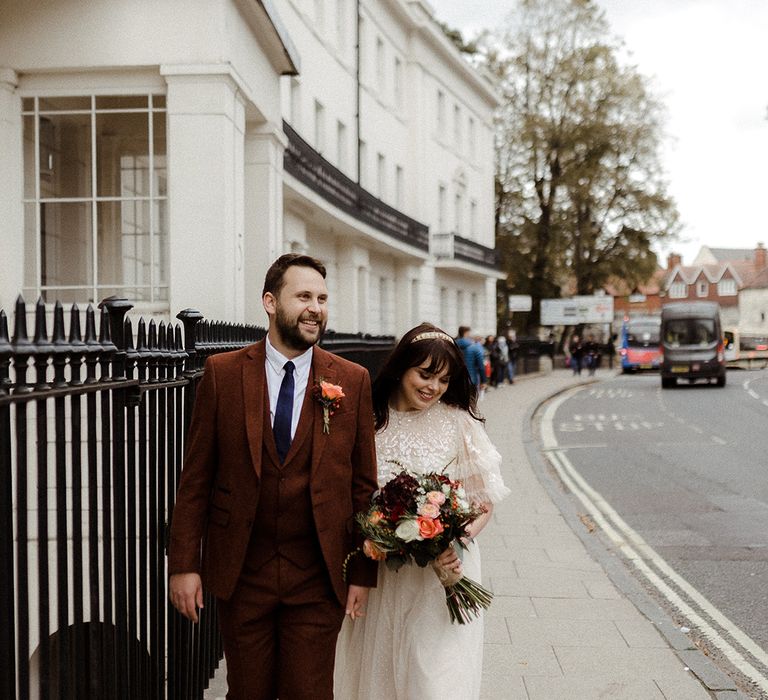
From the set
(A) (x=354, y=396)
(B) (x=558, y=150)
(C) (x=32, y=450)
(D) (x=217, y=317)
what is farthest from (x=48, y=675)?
(B) (x=558, y=150)

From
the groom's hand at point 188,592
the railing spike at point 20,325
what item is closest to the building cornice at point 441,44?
the groom's hand at point 188,592

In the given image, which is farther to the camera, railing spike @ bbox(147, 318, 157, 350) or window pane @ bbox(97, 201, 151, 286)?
window pane @ bbox(97, 201, 151, 286)

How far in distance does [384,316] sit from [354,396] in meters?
29.7

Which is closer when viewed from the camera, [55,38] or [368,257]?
[55,38]

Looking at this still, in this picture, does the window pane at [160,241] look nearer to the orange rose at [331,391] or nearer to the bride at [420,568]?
the bride at [420,568]

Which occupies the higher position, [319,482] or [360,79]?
[360,79]

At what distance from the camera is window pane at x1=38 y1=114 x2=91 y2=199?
1078cm

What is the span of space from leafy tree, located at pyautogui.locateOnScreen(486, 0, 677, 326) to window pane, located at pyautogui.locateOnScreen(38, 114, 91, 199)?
40344 mm

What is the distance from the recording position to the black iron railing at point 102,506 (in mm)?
2514

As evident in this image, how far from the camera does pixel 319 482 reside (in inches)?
129

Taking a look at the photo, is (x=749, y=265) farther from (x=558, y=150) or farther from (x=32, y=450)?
(x=32, y=450)

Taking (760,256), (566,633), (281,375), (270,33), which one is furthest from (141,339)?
(760,256)

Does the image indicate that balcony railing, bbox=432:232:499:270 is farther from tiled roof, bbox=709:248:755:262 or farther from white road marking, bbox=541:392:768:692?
tiled roof, bbox=709:248:755:262

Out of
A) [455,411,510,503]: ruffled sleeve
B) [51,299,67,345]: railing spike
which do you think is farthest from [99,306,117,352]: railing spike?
[455,411,510,503]: ruffled sleeve
